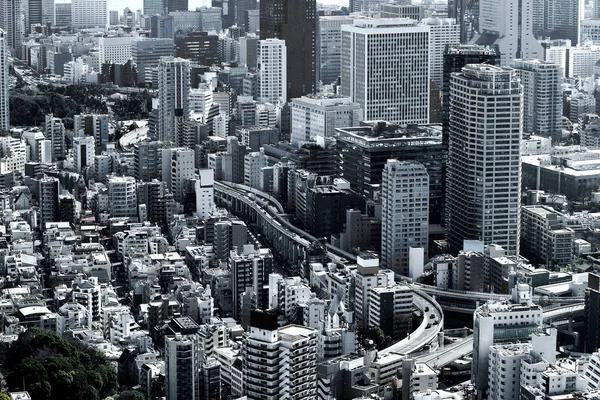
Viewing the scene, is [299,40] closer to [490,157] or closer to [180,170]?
[180,170]

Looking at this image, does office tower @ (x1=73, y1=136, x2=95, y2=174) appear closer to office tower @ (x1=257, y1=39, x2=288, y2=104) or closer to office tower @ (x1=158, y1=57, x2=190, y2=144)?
office tower @ (x1=158, y1=57, x2=190, y2=144)

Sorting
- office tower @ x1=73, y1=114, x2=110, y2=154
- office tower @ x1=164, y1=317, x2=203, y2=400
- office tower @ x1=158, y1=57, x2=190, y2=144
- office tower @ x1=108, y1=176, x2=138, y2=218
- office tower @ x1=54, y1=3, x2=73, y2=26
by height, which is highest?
office tower @ x1=54, y1=3, x2=73, y2=26

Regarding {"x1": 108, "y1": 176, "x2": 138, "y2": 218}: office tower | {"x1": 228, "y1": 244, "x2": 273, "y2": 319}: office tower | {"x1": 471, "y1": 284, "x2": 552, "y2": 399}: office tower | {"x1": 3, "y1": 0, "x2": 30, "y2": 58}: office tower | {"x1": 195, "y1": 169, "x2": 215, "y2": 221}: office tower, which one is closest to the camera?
{"x1": 471, "y1": 284, "x2": 552, "y2": 399}: office tower

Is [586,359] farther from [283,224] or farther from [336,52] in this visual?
[336,52]

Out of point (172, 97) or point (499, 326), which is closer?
point (499, 326)

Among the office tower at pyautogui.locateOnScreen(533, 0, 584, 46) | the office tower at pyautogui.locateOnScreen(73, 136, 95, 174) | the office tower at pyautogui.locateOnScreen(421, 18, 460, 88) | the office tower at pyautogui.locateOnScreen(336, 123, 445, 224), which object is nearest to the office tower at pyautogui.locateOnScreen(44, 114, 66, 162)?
the office tower at pyautogui.locateOnScreen(73, 136, 95, 174)

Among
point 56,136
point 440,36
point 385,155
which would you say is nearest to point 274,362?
point 385,155

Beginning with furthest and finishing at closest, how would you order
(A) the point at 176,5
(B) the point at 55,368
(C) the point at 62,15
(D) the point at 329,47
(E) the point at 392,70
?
1. (C) the point at 62,15
2. (A) the point at 176,5
3. (D) the point at 329,47
4. (E) the point at 392,70
5. (B) the point at 55,368

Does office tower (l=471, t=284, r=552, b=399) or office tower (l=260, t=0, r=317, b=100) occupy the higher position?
office tower (l=260, t=0, r=317, b=100)
